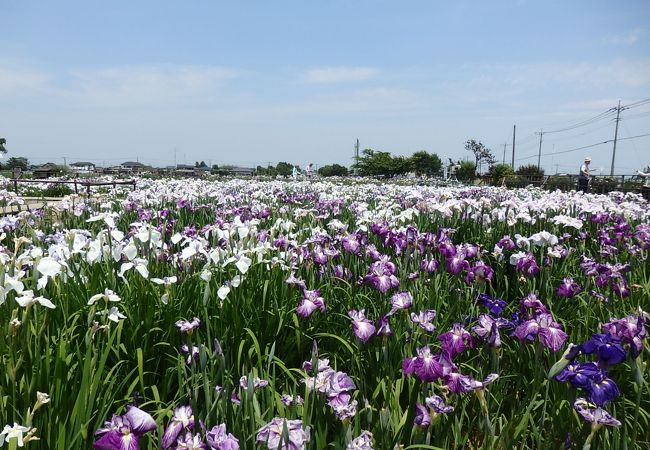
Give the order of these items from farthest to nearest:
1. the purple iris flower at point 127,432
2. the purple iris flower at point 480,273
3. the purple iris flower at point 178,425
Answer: the purple iris flower at point 480,273 < the purple iris flower at point 178,425 < the purple iris flower at point 127,432

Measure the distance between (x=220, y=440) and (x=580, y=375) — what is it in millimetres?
1132

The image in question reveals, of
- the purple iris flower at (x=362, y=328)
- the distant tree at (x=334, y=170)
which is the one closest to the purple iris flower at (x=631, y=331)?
the purple iris flower at (x=362, y=328)

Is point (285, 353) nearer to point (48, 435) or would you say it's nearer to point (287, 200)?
point (48, 435)

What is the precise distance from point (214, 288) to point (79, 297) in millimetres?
800

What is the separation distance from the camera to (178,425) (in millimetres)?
1448

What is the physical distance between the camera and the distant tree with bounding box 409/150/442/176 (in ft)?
205

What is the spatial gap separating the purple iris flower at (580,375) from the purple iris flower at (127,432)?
127cm

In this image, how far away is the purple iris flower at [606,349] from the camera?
5.00 feet

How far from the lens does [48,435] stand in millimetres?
1643

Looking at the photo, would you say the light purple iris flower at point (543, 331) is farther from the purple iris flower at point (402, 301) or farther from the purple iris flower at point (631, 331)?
the purple iris flower at point (402, 301)

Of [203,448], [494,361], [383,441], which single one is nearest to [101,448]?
[203,448]

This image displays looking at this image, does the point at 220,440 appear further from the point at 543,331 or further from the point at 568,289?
the point at 568,289

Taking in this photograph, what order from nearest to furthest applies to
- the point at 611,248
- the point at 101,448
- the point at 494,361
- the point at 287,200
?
the point at 101,448 < the point at 494,361 < the point at 611,248 < the point at 287,200

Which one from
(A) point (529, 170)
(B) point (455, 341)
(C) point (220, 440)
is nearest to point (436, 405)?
(B) point (455, 341)
